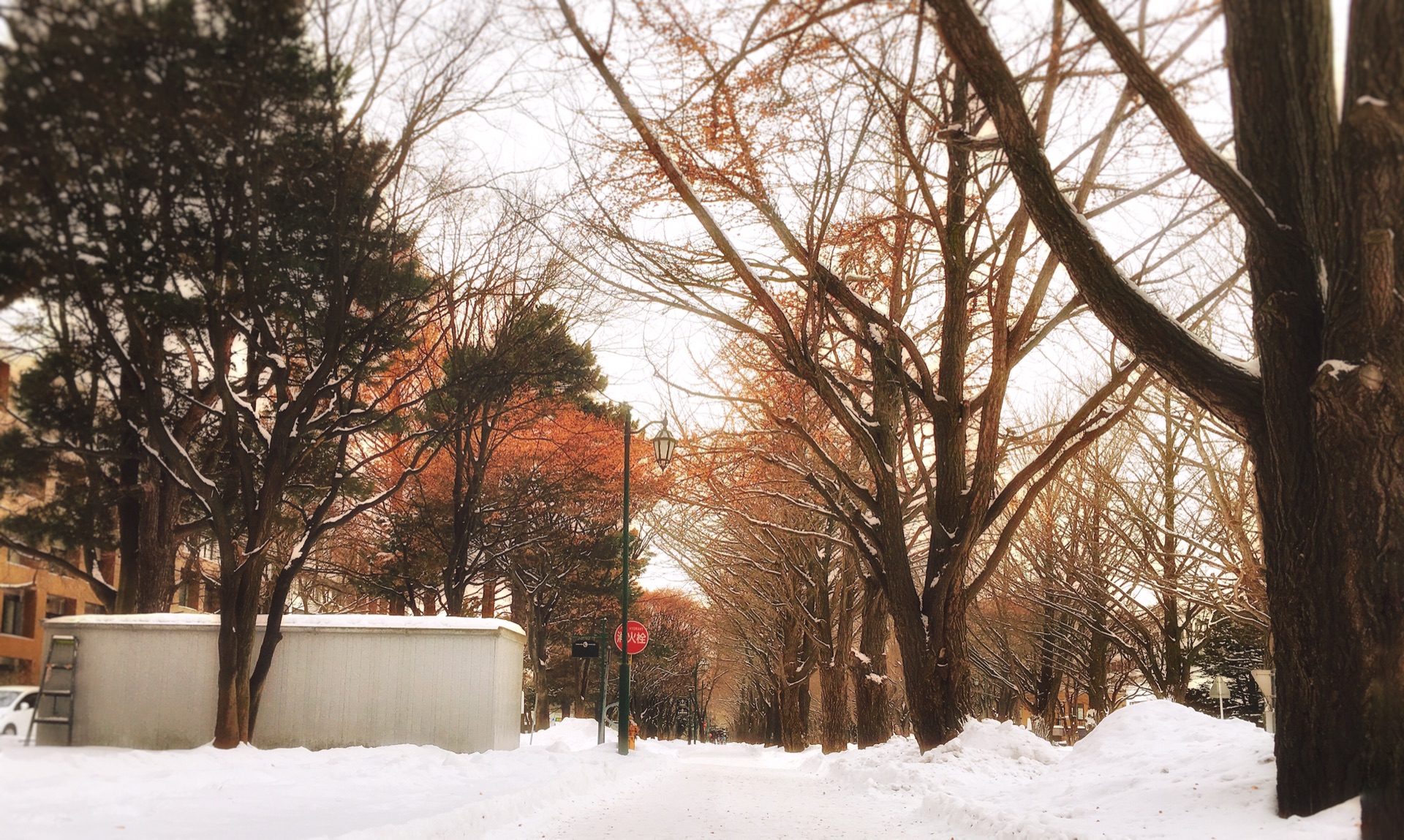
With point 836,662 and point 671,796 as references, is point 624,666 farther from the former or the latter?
point 671,796

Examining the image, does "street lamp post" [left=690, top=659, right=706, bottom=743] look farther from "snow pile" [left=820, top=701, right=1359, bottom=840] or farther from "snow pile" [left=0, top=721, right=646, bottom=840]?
"snow pile" [left=0, top=721, right=646, bottom=840]

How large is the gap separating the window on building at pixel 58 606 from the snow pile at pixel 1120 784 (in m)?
8.85

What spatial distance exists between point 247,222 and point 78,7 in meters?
2.19

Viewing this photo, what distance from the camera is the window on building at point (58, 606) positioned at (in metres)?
9.86

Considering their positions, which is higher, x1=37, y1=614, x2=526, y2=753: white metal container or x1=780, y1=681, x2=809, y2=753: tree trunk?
x1=37, y1=614, x2=526, y2=753: white metal container

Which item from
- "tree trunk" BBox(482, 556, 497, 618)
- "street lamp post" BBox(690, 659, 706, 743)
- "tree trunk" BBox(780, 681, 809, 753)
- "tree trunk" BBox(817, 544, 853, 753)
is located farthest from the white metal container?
"street lamp post" BBox(690, 659, 706, 743)

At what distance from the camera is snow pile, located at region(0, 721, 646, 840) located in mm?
5824

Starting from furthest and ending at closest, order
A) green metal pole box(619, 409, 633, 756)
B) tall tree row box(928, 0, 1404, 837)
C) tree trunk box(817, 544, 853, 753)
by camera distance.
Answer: tree trunk box(817, 544, 853, 753) < green metal pole box(619, 409, 633, 756) < tall tree row box(928, 0, 1404, 837)

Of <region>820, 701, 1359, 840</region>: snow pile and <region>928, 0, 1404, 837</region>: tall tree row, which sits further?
<region>820, 701, 1359, 840</region>: snow pile

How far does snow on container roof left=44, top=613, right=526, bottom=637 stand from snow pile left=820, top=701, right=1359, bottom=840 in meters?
6.39

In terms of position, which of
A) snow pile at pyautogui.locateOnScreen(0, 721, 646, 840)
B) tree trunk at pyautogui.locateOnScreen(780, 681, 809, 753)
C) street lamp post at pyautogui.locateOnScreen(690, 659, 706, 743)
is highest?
snow pile at pyautogui.locateOnScreen(0, 721, 646, 840)

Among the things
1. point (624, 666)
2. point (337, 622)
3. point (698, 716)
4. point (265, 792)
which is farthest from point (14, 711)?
point (698, 716)

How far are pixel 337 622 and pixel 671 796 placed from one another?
540cm

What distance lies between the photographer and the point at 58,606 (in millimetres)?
10391
